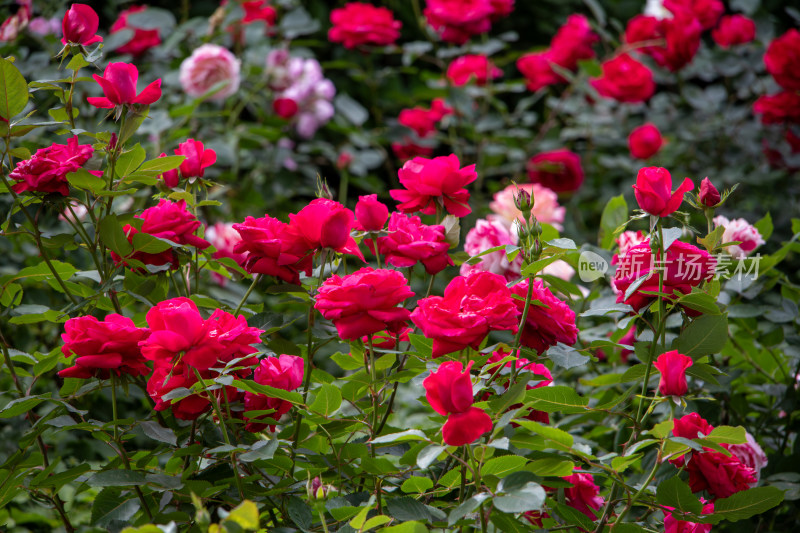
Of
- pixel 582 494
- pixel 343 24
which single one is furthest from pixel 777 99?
pixel 582 494

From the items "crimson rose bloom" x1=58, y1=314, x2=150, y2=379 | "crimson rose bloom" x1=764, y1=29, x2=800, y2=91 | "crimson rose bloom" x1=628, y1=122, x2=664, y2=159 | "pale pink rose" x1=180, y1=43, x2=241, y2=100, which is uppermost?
"crimson rose bloom" x1=58, y1=314, x2=150, y2=379

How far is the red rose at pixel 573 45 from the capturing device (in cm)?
276

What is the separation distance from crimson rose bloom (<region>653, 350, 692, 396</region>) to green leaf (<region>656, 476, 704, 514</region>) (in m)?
0.11

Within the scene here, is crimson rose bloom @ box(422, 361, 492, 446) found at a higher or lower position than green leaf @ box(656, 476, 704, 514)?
higher

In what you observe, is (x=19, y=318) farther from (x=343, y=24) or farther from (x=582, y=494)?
(x=343, y=24)

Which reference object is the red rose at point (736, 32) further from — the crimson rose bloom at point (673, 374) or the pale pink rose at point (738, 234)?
the crimson rose bloom at point (673, 374)

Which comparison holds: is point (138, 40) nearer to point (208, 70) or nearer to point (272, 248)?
point (208, 70)

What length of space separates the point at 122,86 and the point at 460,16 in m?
1.42

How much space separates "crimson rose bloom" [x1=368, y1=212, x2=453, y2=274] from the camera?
0.91 meters

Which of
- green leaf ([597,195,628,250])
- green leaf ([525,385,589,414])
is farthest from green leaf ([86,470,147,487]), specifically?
green leaf ([597,195,628,250])

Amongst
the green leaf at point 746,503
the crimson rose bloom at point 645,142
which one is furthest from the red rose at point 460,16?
the green leaf at point 746,503

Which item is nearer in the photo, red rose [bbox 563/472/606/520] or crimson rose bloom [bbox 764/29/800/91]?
red rose [bbox 563/472/606/520]

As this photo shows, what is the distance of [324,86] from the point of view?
262cm

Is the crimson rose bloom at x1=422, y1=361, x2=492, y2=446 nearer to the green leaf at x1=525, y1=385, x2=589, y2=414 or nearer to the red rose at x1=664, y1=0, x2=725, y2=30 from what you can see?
the green leaf at x1=525, y1=385, x2=589, y2=414
